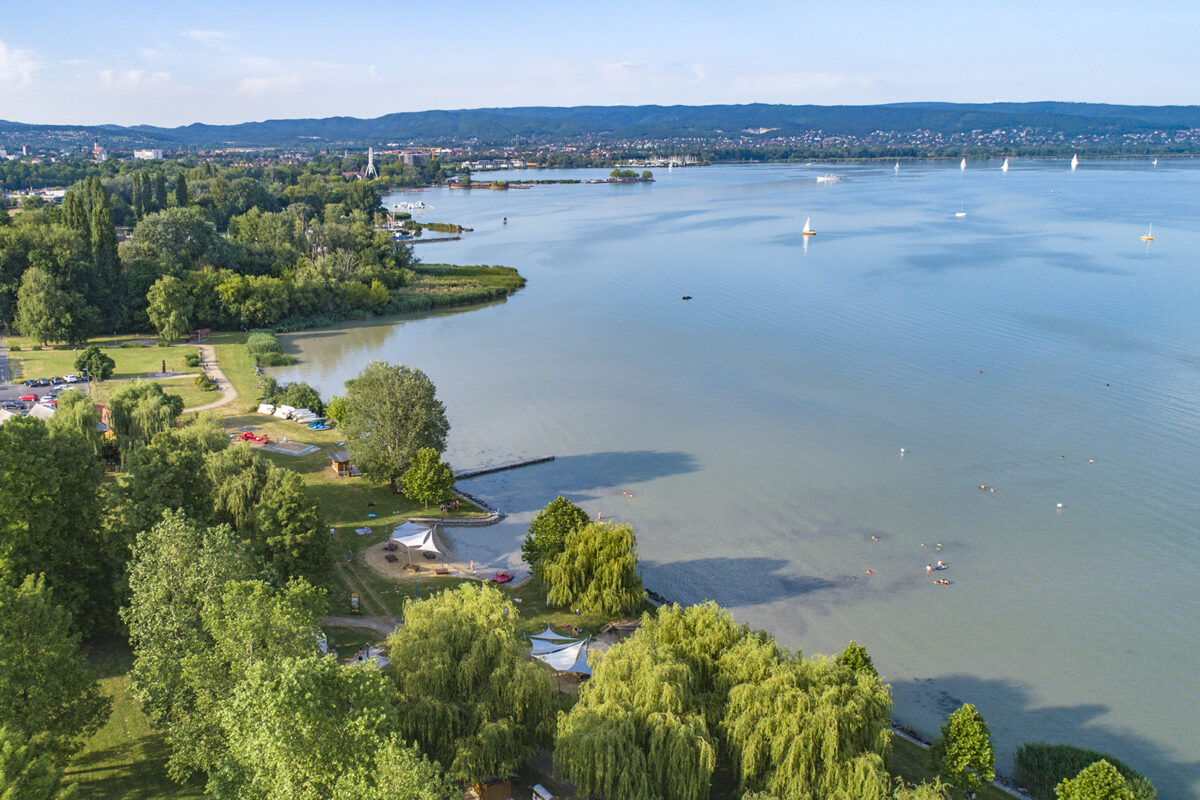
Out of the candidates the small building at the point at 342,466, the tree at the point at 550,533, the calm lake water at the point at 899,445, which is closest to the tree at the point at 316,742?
the tree at the point at 550,533

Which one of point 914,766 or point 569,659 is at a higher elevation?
point 569,659

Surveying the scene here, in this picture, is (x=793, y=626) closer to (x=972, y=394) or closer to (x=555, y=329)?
(x=972, y=394)

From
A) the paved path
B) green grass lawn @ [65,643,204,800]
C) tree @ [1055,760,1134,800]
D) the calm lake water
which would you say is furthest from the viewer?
the paved path

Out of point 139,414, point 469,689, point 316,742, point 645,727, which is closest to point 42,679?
point 316,742

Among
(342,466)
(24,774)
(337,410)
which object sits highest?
(24,774)

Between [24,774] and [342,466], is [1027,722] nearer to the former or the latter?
[24,774]

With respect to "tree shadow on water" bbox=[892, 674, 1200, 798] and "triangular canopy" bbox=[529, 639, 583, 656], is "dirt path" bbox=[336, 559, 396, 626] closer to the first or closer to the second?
"triangular canopy" bbox=[529, 639, 583, 656]

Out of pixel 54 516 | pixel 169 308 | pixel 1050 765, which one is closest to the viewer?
pixel 1050 765

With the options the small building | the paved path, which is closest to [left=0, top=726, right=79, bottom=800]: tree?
the small building
